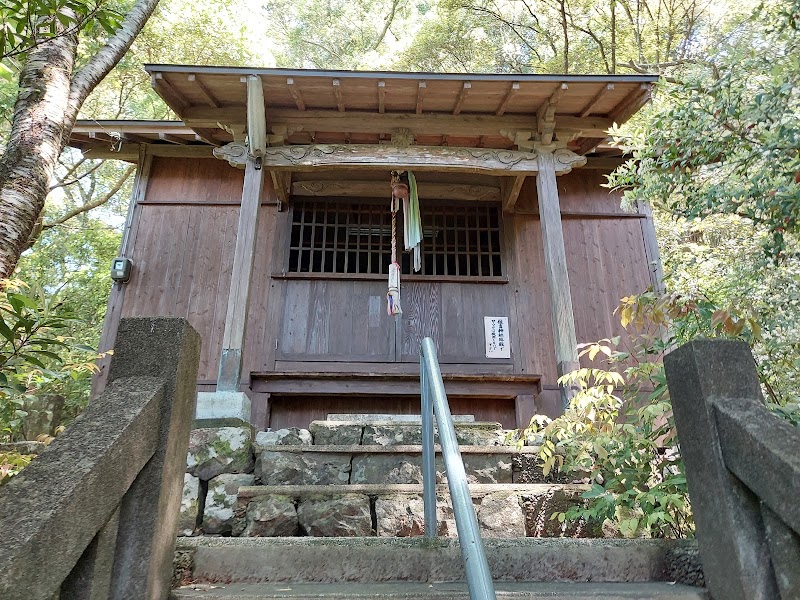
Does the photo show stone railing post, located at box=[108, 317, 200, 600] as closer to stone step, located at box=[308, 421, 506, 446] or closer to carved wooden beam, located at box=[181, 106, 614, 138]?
stone step, located at box=[308, 421, 506, 446]

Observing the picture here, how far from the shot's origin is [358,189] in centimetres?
726

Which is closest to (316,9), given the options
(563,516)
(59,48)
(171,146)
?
(171,146)

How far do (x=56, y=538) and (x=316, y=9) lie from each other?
21.8 meters

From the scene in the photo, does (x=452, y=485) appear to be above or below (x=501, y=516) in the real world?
above

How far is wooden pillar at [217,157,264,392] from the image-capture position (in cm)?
497

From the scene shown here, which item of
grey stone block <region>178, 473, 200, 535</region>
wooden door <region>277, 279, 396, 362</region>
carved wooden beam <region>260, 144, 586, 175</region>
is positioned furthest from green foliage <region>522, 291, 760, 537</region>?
wooden door <region>277, 279, 396, 362</region>

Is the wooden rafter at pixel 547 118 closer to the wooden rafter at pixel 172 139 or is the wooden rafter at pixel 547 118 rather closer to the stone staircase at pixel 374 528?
the stone staircase at pixel 374 528

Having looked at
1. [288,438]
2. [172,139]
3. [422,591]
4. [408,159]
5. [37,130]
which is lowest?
[422,591]

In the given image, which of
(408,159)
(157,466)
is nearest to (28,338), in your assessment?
(157,466)

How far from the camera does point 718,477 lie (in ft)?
6.56

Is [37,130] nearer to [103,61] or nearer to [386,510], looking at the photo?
[103,61]

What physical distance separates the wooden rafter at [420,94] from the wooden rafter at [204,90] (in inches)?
84.2

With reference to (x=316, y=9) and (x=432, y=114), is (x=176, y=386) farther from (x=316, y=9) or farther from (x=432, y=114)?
(x=316, y=9)

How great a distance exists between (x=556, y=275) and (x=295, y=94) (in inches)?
127
